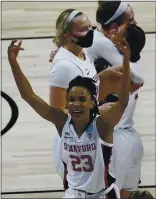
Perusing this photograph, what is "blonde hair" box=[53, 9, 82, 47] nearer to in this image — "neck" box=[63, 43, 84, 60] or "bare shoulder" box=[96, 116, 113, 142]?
"neck" box=[63, 43, 84, 60]

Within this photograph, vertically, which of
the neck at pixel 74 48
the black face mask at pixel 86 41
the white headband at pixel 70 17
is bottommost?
the neck at pixel 74 48

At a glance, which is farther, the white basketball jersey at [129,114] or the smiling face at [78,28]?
the white basketball jersey at [129,114]

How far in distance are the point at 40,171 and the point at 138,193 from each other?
393 mm

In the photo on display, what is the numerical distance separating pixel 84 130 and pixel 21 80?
0.24 m

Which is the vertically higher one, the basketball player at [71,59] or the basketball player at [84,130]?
the basketball player at [71,59]

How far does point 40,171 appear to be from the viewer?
2764mm

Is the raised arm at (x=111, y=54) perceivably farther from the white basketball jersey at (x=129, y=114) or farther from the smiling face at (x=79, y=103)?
the smiling face at (x=79, y=103)

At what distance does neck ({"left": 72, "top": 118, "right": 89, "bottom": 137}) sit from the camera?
7.50ft

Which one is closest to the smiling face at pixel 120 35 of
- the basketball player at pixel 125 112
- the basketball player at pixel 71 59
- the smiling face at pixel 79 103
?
the basketball player at pixel 125 112

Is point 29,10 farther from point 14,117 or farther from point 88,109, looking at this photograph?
point 88,109

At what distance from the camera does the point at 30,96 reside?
2254 mm

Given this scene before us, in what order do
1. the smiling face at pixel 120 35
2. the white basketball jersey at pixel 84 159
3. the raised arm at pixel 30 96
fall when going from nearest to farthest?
1. the raised arm at pixel 30 96
2. the white basketball jersey at pixel 84 159
3. the smiling face at pixel 120 35

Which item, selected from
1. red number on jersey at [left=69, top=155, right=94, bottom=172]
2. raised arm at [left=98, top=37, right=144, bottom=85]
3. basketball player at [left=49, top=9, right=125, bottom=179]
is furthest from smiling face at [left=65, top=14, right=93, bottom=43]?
red number on jersey at [left=69, top=155, right=94, bottom=172]

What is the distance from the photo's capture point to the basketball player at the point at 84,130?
7.39ft
